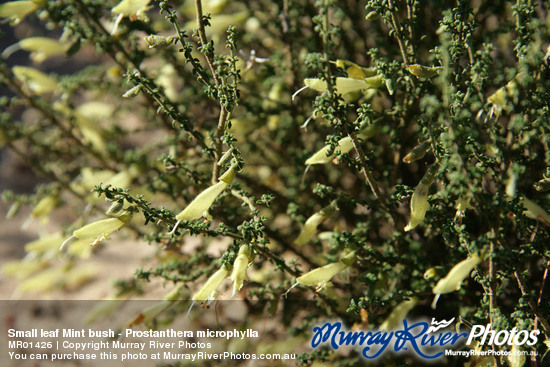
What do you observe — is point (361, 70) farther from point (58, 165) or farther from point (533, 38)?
point (58, 165)

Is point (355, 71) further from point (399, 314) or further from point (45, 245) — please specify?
point (45, 245)

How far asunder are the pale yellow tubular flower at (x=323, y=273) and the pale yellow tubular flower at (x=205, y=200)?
38 centimetres

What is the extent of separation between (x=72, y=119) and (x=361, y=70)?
1.61m

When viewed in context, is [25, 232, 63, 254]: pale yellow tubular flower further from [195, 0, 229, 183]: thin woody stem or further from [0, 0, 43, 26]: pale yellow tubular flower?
[195, 0, 229, 183]: thin woody stem

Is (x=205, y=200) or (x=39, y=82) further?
(x=39, y=82)

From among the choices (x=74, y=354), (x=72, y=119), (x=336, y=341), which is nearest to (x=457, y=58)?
(x=336, y=341)

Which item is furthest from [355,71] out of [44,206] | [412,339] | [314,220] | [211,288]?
[44,206]

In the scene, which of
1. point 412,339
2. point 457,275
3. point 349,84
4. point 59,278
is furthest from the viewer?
point 59,278

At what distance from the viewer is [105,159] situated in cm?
261

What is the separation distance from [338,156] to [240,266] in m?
0.44

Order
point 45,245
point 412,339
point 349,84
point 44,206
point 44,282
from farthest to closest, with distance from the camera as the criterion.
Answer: point 44,282 < point 45,245 < point 44,206 < point 412,339 < point 349,84

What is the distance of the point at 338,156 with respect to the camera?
4.61 feet

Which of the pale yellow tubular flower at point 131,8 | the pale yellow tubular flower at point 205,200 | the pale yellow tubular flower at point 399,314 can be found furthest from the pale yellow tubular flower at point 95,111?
the pale yellow tubular flower at point 399,314

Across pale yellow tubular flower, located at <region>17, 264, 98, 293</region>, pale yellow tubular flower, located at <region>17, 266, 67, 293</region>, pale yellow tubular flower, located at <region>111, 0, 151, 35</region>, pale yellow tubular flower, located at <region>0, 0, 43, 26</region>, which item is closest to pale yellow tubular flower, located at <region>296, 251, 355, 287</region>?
pale yellow tubular flower, located at <region>111, 0, 151, 35</region>
